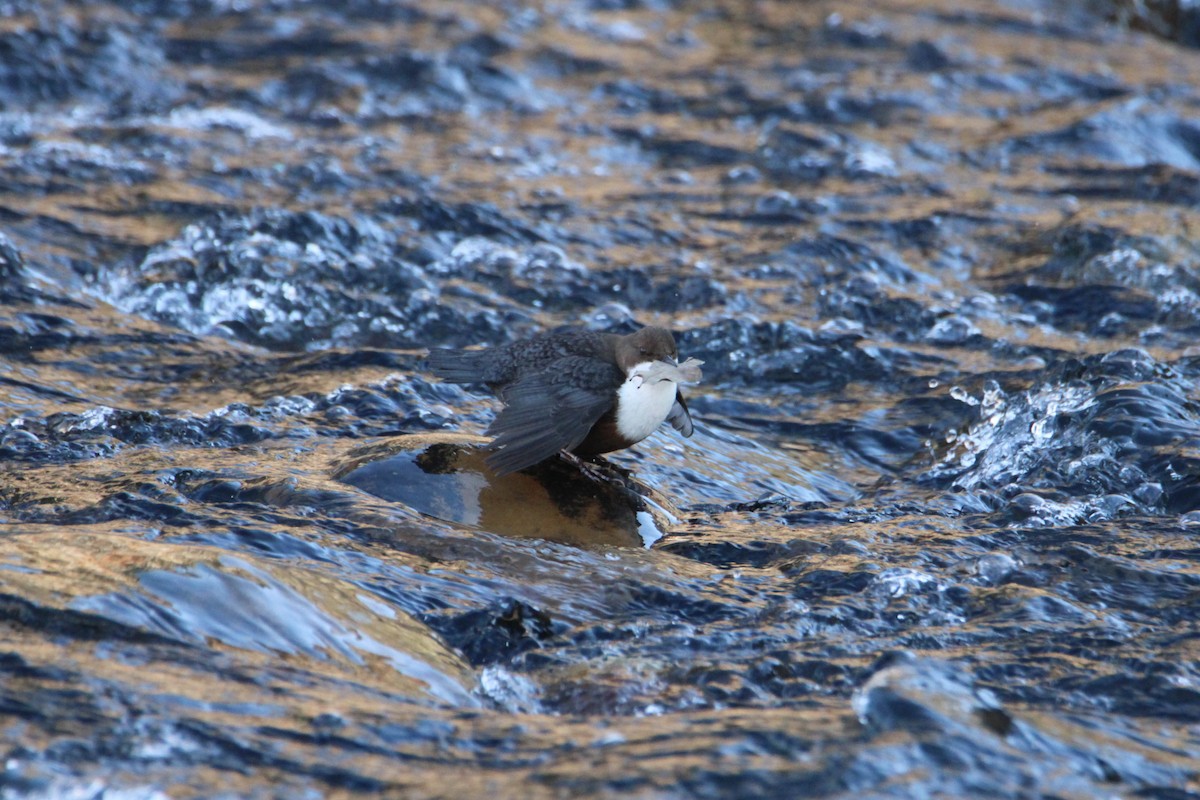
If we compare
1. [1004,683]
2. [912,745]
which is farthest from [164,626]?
[1004,683]

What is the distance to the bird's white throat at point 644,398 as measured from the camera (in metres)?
4.25

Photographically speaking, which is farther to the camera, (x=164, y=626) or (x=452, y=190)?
(x=452, y=190)

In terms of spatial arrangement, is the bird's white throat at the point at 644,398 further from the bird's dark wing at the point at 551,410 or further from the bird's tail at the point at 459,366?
the bird's tail at the point at 459,366

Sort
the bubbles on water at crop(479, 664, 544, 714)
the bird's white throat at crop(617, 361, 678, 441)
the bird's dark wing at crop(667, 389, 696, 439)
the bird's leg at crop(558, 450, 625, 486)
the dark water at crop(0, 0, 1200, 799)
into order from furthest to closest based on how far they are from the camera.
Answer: the bird's dark wing at crop(667, 389, 696, 439)
the bird's leg at crop(558, 450, 625, 486)
the bird's white throat at crop(617, 361, 678, 441)
the bubbles on water at crop(479, 664, 544, 714)
the dark water at crop(0, 0, 1200, 799)

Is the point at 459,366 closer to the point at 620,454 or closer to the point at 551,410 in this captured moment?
the point at 551,410

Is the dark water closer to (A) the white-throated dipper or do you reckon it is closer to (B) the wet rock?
(B) the wet rock

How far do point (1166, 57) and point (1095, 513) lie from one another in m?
6.66

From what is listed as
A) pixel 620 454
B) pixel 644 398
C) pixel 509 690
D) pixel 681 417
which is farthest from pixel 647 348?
pixel 509 690

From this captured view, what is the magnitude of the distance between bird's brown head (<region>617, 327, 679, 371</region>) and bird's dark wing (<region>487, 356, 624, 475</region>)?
0.05 m

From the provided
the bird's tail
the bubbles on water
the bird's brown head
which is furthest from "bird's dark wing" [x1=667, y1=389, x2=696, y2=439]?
the bubbles on water

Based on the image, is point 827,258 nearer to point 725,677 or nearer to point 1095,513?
point 1095,513

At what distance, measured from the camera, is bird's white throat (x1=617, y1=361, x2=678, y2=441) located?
14.0 ft

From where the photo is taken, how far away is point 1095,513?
175 inches

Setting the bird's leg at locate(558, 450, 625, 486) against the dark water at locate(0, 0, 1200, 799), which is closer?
the dark water at locate(0, 0, 1200, 799)
